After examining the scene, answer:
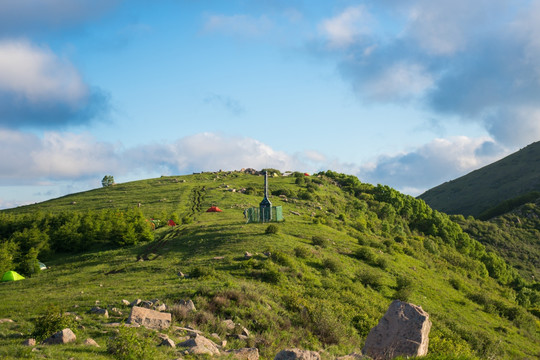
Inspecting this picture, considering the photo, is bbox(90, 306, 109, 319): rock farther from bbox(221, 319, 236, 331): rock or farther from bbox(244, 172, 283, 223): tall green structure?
bbox(244, 172, 283, 223): tall green structure

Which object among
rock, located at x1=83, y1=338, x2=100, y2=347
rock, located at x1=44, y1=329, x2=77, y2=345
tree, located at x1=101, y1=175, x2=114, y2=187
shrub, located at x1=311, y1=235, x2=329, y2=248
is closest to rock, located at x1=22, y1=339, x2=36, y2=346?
rock, located at x1=44, y1=329, x2=77, y2=345

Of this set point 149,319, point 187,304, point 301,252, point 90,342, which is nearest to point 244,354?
point 149,319

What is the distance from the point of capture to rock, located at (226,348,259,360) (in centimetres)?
1401

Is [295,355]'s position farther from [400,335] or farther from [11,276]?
[11,276]

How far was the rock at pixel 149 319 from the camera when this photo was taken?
15547 mm

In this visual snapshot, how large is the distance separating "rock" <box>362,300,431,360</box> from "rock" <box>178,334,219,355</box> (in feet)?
22.6

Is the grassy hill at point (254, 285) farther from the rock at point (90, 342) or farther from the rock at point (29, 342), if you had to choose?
the rock at point (29, 342)

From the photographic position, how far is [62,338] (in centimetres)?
1293

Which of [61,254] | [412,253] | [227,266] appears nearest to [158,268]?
[227,266]

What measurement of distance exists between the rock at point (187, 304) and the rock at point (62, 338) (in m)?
5.86

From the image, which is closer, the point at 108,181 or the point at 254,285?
the point at 254,285

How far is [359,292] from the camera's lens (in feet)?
97.3

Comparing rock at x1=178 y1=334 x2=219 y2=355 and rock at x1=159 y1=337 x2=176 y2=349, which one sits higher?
rock at x1=159 y1=337 x2=176 y2=349

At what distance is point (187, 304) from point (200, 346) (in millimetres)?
5281
